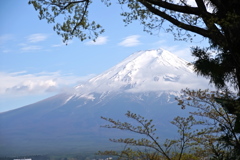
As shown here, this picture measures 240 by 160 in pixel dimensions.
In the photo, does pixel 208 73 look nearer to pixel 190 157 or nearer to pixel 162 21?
pixel 162 21

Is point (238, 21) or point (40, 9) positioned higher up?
point (40, 9)

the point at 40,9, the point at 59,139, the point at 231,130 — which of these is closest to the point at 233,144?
the point at 231,130

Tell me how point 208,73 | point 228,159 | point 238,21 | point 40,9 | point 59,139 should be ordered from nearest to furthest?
1. point 238,21
2. point 228,159
3. point 208,73
4. point 40,9
5. point 59,139

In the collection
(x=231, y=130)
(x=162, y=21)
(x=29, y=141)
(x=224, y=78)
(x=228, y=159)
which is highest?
(x=29, y=141)

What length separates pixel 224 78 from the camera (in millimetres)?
6969

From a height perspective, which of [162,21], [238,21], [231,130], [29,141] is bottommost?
[231,130]

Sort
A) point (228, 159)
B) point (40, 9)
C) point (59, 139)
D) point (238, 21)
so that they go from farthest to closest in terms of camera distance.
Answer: point (59, 139) → point (40, 9) → point (228, 159) → point (238, 21)

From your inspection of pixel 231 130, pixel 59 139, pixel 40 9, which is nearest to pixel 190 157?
pixel 231 130

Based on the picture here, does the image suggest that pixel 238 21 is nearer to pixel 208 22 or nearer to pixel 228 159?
pixel 208 22

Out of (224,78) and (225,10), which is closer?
(225,10)

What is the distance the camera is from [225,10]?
643 cm

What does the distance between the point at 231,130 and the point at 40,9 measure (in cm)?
392

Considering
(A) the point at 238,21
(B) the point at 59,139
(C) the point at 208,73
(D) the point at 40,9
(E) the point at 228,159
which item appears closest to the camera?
(A) the point at 238,21

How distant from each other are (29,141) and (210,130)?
7051 inches
